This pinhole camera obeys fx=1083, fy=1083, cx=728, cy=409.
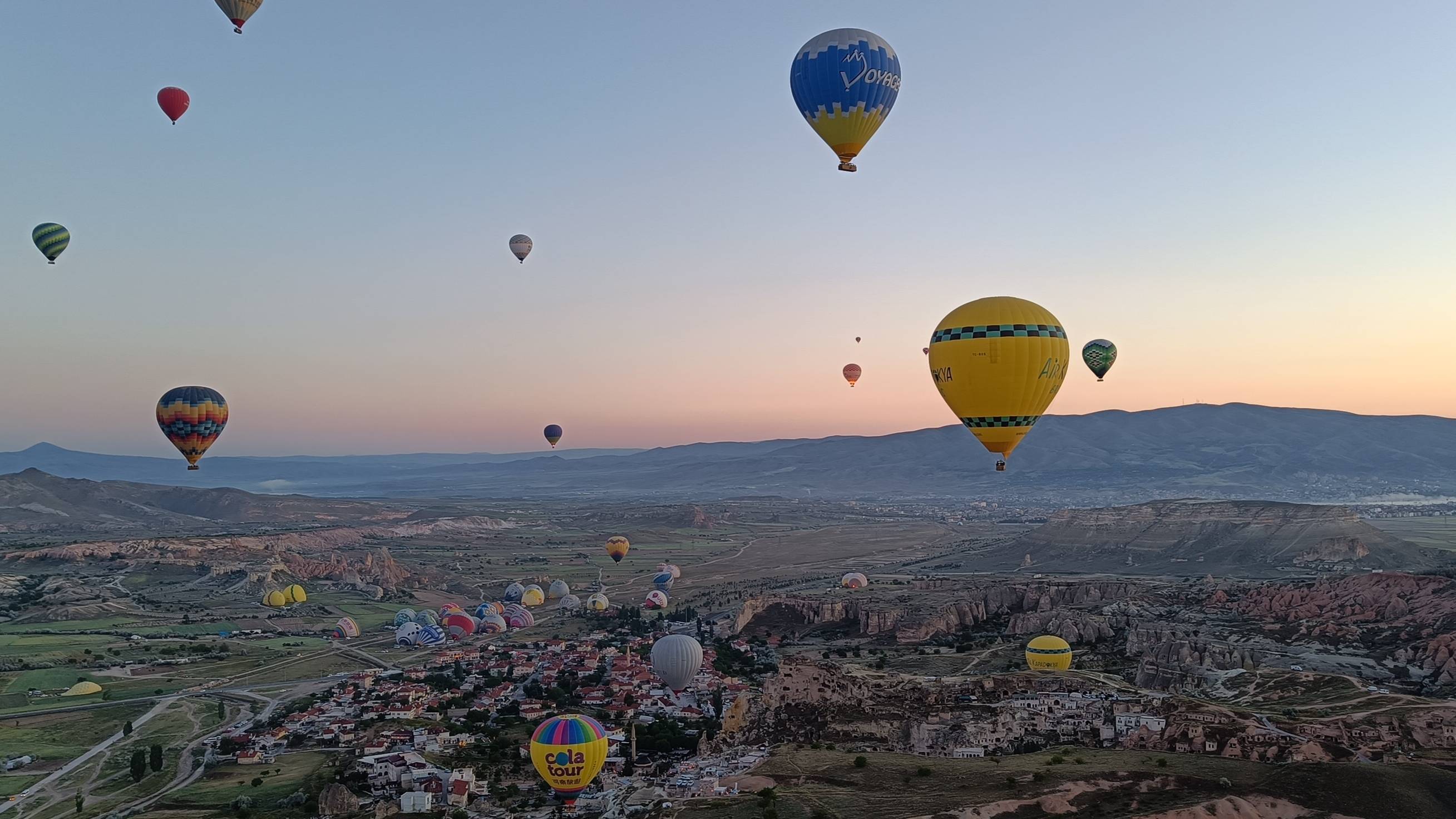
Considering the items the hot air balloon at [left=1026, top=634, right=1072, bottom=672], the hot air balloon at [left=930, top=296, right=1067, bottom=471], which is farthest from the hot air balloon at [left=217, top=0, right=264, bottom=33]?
the hot air balloon at [left=1026, top=634, right=1072, bottom=672]

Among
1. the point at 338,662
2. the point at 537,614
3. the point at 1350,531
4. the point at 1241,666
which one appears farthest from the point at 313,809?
the point at 1350,531

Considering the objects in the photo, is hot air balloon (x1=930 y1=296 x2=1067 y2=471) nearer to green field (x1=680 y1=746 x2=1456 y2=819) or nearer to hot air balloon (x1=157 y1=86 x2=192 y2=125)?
green field (x1=680 y1=746 x2=1456 y2=819)

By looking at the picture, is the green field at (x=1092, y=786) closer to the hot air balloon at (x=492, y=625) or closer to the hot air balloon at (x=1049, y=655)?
the hot air balloon at (x=1049, y=655)

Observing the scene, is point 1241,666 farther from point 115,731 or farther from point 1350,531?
point 1350,531

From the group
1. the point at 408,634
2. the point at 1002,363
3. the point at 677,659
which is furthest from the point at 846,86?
the point at 408,634

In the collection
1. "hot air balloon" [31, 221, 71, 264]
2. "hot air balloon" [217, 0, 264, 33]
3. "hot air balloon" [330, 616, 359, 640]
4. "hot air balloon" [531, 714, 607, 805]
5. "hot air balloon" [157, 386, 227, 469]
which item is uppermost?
"hot air balloon" [217, 0, 264, 33]
